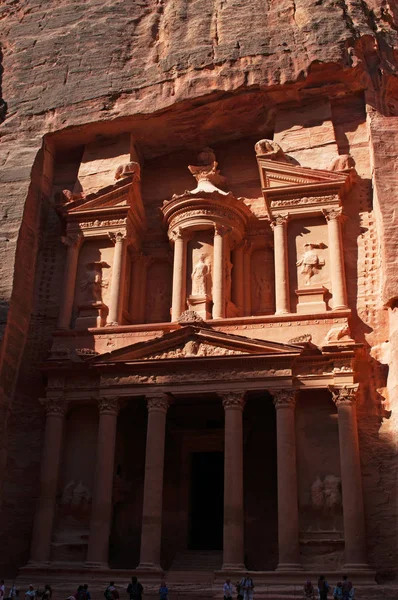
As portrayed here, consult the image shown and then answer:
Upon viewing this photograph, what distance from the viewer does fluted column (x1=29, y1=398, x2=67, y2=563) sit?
17.8 meters

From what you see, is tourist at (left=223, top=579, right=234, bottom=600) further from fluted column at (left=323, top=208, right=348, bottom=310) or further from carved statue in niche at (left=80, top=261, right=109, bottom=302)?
carved statue in niche at (left=80, top=261, right=109, bottom=302)

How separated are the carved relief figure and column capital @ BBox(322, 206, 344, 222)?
3.70 m

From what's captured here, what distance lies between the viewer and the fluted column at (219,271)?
20.2 metres

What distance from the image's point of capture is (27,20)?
27375 millimetres

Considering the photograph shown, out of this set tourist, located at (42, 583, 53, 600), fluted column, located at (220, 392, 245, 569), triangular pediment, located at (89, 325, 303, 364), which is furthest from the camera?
triangular pediment, located at (89, 325, 303, 364)

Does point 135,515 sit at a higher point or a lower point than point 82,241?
lower

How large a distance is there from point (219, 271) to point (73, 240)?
466 centimetres

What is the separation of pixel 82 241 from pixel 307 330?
7.59 meters

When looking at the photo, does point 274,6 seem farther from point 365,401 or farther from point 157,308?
point 365,401

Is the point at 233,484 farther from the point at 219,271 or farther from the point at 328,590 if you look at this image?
the point at 219,271

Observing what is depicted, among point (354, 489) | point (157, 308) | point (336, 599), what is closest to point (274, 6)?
point (157, 308)

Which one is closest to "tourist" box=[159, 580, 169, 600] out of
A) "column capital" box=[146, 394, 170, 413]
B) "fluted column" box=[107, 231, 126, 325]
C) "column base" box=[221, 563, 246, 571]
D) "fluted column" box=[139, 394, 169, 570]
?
"fluted column" box=[139, 394, 169, 570]

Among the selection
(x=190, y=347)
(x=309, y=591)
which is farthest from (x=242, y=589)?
(x=190, y=347)

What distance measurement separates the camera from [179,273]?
21234 mm
